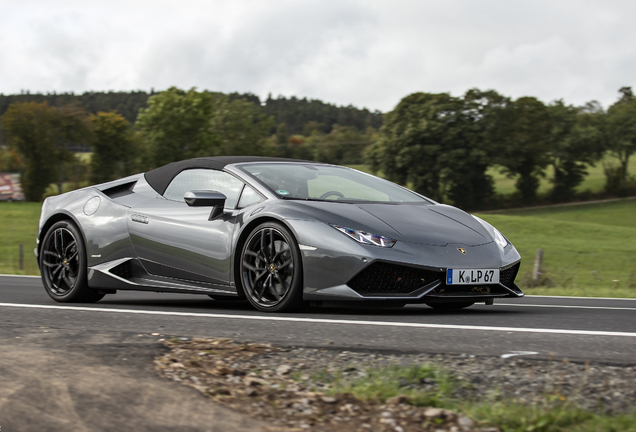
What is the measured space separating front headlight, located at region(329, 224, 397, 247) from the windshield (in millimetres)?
730

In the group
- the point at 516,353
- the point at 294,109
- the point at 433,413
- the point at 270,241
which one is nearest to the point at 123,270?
the point at 270,241

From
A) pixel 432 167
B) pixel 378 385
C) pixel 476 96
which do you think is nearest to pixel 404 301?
pixel 378 385

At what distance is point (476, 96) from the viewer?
243 feet

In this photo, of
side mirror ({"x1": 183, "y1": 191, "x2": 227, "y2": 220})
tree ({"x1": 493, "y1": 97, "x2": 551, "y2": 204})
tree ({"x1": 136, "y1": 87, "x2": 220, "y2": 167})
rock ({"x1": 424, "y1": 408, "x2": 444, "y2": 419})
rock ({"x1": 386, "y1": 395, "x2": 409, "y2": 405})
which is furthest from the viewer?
tree ({"x1": 136, "y1": 87, "x2": 220, "y2": 167})

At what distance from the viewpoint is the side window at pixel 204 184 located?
6.43m

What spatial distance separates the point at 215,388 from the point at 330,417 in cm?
60

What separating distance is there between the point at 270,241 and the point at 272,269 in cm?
22

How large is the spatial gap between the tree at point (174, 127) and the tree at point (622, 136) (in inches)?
1796

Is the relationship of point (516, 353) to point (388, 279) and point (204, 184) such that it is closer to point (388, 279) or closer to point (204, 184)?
point (388, 279)

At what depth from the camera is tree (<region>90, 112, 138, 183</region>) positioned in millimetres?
93938

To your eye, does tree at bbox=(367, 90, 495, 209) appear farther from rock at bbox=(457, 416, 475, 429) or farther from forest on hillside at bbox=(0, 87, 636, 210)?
rock at bbox=(457, 416, 475, 429)

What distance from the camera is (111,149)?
96562 mm

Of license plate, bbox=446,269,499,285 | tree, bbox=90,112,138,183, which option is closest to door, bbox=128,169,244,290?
license plate, bbox=446,269,499,285

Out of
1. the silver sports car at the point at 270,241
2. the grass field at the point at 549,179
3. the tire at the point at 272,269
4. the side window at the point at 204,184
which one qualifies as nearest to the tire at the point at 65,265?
the silver sports car at the point at 270,241
